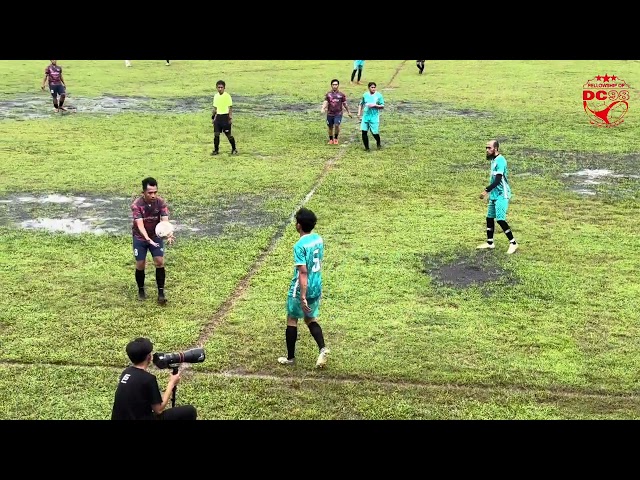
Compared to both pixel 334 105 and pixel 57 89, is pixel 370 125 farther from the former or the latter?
pixel 57 89

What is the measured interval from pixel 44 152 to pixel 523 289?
50.7 ft

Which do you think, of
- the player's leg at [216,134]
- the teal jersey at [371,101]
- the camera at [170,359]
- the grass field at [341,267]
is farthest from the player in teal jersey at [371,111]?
the camera at [170,359]

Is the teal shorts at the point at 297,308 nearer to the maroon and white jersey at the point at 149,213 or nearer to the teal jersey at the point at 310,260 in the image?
the teal jersey at the point at 310,260

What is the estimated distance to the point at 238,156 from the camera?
21.0 m

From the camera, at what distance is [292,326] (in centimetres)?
914

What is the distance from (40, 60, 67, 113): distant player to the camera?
2655cm

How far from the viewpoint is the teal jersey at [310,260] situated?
347 inches

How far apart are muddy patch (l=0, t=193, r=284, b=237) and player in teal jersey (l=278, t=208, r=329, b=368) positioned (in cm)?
552

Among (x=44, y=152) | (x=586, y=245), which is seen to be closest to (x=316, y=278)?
(x=586, y=245)

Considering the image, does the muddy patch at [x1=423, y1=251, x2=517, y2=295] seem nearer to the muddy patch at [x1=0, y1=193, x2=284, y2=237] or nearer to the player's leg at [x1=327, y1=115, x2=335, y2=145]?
the muddy patch at [x1=0, y1=193, x2=284, y2=237]

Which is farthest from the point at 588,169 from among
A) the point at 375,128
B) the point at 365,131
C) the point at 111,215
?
the point at 111,215

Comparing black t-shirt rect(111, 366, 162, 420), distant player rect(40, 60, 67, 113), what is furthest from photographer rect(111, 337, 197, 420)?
distant player rect(40, 60, 67, 113)

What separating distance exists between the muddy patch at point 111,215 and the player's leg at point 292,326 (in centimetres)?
546

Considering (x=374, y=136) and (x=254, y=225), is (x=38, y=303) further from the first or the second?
(x=374, y=136)
